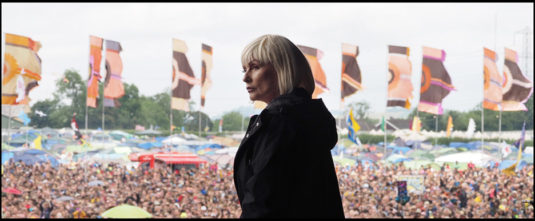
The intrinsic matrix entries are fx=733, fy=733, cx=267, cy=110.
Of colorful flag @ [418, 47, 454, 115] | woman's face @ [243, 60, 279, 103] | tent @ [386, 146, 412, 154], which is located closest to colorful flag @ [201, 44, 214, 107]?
colorful flag @ [418, 47, 454, 115]

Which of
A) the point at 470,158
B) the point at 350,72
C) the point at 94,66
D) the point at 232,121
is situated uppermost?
the point at 350,72

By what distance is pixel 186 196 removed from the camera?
60.6 ft

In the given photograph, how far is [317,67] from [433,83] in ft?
11.2

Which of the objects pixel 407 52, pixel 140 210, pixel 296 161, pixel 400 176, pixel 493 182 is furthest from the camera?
pixel 407 52

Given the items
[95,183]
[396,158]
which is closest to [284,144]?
[95,183]

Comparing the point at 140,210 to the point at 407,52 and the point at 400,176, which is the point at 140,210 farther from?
the point at 407,52

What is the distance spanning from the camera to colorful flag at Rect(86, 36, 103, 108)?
20.1m

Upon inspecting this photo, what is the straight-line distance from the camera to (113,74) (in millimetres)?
20578

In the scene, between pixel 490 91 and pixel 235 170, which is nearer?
pixel 235 170

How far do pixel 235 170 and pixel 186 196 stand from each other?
56.7 ft

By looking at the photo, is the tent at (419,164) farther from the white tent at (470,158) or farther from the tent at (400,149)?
the tent at (400,149)

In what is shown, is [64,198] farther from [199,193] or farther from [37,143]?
[199,193]

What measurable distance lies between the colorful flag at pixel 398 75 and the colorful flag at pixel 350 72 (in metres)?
0.93

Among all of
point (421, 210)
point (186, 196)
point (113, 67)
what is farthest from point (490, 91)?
point (113, 67)
